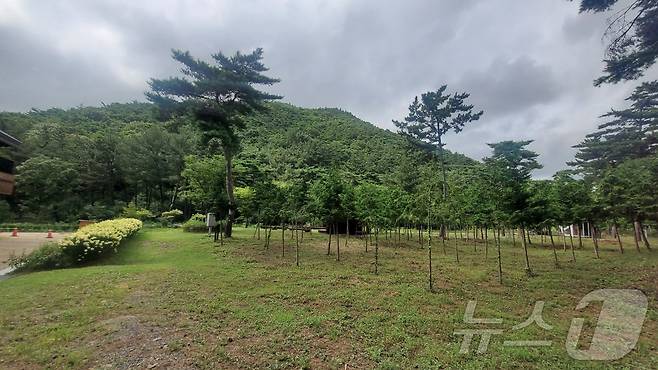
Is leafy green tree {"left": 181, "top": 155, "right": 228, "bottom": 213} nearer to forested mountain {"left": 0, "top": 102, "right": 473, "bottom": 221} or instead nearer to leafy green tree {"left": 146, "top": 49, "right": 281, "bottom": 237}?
forested mountain {"left": 0, "top": 102, "right": 473, "bottom": 221}

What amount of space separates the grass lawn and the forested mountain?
15515mm

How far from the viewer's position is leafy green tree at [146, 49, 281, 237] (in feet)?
52.2

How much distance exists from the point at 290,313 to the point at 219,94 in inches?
512

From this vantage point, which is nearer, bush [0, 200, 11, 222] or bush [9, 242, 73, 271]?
bush [9, 242, 73, 271]

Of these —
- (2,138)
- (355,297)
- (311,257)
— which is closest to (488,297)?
(355,297)

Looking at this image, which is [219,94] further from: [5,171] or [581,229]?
[581,229]

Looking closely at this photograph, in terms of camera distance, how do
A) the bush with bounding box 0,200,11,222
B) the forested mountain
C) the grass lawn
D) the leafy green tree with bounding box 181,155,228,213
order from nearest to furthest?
1. the grass lawn
2. the leafy green tree with bounding box 181,155,228,213
3. the forested mountain
4. the bush with bounding box 0,200,11,222

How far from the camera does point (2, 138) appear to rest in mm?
18219

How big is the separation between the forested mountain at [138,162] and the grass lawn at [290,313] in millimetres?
15515

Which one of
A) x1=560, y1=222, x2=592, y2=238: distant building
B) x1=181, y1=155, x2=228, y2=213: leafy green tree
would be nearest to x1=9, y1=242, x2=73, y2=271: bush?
x1=181, y1=155, x2=228, y2=213: leafy green tree

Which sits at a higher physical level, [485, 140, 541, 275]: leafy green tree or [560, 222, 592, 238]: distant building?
[485, 140, 541, 275]: leafy green tree

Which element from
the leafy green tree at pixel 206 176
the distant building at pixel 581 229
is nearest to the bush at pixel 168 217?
the leafy green tree at pixel 206 176

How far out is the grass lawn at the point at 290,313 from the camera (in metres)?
5.55

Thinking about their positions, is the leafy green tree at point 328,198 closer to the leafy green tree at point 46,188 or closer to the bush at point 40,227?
the bush at point 40,227
